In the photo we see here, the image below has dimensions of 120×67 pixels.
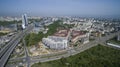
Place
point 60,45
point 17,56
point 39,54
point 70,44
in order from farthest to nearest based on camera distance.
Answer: point 70,44, point 60,45, point 39,54, point 17,56

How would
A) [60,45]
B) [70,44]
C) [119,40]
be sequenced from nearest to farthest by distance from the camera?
1. [60,45]
2. [70,44]
3. [119,40]

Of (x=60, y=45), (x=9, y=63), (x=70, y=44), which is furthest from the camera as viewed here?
(x=70, y=44)

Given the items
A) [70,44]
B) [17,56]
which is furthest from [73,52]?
[17,56]

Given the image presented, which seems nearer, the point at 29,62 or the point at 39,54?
the point at 29,62

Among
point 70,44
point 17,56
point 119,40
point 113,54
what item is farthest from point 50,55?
point 119,40

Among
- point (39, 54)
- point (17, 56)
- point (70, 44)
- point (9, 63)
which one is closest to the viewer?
point (9, 63)

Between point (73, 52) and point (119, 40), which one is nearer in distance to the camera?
point (73, 52)

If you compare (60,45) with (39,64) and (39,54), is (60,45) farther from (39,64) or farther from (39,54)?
(39,64)

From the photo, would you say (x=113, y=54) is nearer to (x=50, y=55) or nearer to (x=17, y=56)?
(x=50, y=55)
